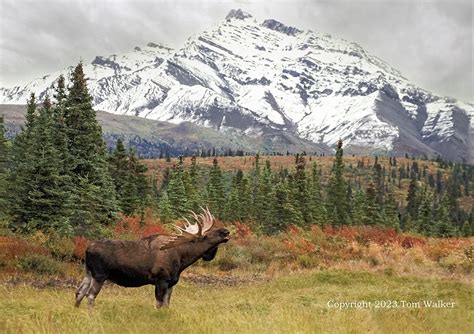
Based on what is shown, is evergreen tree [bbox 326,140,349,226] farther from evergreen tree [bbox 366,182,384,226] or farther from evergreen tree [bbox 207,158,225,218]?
evergreen tree [bbox 207,158,225,218]

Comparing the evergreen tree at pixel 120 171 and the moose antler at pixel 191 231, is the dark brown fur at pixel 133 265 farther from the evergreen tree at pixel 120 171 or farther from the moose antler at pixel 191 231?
the evergreen tree at pixel 120 171

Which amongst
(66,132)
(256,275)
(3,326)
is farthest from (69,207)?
(3,326)

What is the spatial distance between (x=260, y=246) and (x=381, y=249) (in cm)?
601

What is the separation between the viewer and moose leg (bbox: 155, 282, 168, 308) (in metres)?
10.8

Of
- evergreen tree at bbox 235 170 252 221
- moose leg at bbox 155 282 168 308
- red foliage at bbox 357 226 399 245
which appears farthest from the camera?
evergreen tree at bbox 235 170 252 221

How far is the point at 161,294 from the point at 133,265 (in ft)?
2.78

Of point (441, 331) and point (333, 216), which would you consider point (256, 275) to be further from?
point (333, 216)

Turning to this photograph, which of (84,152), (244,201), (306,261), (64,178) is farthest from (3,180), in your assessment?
(244,201)

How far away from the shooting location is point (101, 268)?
10.8 metres

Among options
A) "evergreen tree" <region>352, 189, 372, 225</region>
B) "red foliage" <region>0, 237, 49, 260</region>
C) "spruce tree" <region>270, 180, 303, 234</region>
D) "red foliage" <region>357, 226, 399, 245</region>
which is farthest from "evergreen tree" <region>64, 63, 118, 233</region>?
"evergreen tree" <region>352, 189, 372, 225</region>

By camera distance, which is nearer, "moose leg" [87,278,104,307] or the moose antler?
"moose leg" [87,278,104,307]

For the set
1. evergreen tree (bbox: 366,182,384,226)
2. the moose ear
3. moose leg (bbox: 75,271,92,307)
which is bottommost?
moose leg (bbox: 75,271,92,307)

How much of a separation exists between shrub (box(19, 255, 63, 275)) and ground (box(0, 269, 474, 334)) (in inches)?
81.0

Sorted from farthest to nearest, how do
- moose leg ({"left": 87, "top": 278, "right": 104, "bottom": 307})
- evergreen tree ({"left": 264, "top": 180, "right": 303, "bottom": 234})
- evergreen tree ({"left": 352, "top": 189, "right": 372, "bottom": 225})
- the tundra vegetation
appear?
evergreen tree ({"left": 352, "top": 189, "right": 372, "bottom": 225}) → evergreen tree ({"left": 264, "top": 180, "right": 303, "bottom": 234}) → moose leg ({"left": 87, "top": 278, "right": 104, "bottom": 307}) → the tundra vegetation
